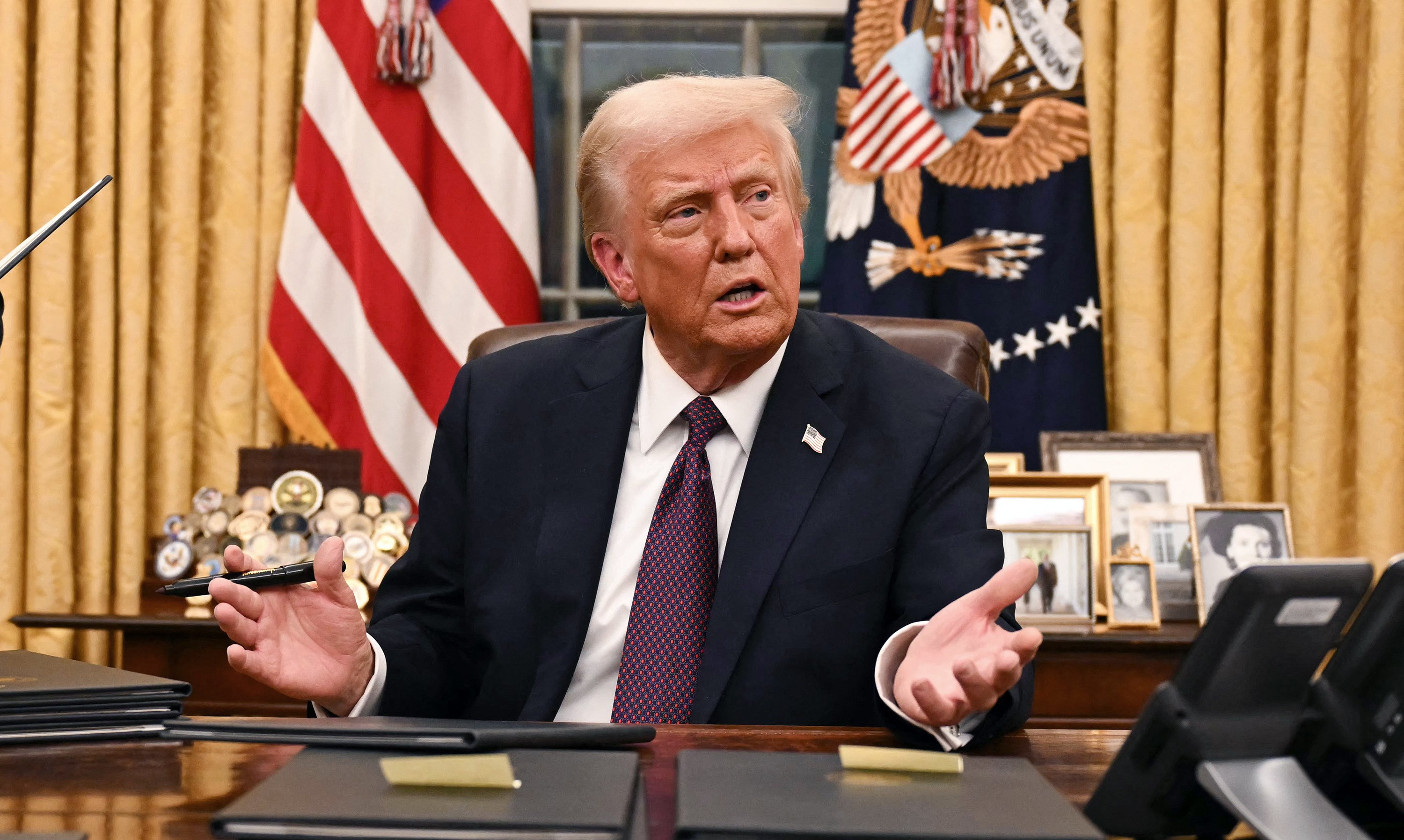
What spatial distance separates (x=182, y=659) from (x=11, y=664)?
3.73 feet

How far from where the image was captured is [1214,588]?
251 cm

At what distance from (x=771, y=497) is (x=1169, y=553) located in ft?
4.36

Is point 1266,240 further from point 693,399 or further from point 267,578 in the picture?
point 267,578

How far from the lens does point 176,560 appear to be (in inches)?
101

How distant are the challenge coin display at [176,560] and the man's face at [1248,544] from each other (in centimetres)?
208

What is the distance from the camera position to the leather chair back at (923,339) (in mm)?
1984

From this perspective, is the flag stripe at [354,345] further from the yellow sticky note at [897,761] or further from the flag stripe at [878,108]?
the yellow sticky note at [897,761]

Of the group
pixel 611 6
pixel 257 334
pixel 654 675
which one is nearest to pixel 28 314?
pixel 257 334

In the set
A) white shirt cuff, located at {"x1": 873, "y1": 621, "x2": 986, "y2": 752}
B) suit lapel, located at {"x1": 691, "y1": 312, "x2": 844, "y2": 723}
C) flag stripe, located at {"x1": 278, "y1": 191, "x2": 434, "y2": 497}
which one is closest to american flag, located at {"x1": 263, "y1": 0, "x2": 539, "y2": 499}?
flag stripe, located at {"x1": 278, "y1": 191, "x2": 434, "y2": 497}

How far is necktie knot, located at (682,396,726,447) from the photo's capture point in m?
1.62

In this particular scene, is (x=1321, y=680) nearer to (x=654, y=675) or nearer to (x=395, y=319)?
(x=654, y=675)

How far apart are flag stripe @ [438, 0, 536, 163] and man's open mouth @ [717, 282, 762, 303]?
4.75ft

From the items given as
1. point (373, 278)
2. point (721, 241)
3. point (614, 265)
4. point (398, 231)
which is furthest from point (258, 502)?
point (721, 241)

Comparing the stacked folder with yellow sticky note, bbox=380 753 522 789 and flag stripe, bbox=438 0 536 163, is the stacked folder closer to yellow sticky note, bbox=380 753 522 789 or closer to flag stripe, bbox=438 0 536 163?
yellow sticky note, bbox=380 753 522 789
